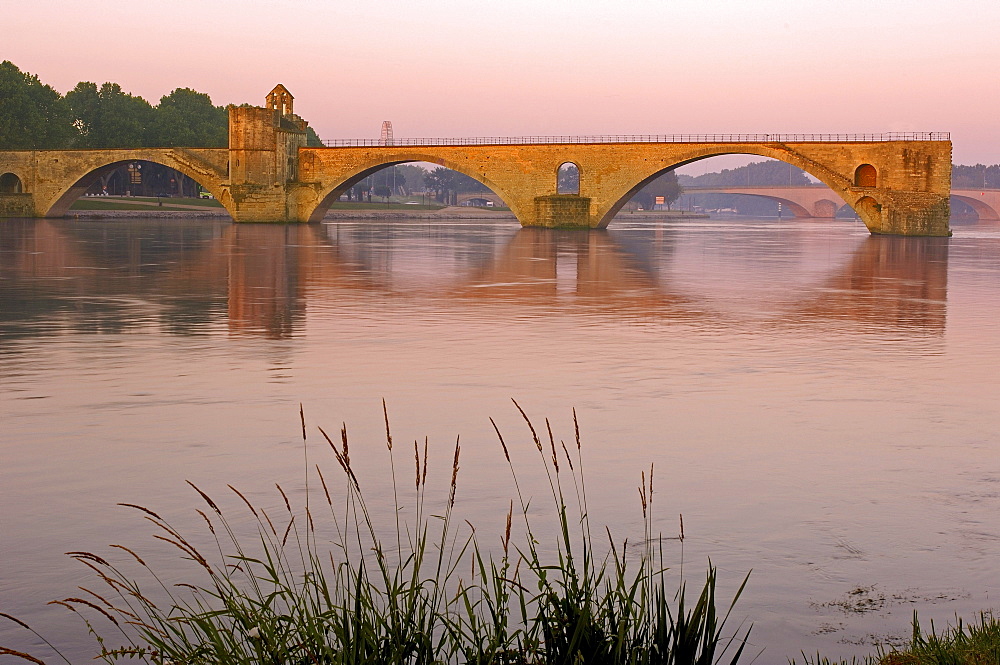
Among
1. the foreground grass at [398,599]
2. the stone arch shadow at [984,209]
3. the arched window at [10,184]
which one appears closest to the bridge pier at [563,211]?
the arched window at [10,184]

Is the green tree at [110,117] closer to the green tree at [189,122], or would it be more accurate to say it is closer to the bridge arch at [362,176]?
the green tree at [189,122]

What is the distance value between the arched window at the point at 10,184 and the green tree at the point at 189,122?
14.0 m

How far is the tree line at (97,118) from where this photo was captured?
92.9 metres

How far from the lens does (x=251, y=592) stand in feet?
16.4

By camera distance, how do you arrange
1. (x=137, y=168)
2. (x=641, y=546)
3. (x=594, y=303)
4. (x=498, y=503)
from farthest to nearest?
(x=137, y=168) → (x=594, y=303) → (x=498, y=503) → (x=641, y=546)

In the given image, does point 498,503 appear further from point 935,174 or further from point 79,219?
point 79,219

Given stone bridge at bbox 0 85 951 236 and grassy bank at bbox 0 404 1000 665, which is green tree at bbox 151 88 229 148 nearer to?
stone bridge at bbox 0 85 951 236

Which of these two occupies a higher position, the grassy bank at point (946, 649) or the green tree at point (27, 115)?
the green tree at point (27, 115)

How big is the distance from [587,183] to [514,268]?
4556cm

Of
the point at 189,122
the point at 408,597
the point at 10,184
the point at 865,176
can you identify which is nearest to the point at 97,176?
the point at 10,184

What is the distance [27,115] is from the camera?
93.4 metres

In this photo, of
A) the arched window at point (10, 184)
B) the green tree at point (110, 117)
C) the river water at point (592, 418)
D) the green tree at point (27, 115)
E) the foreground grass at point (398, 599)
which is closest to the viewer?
the foreground grass at point (398, 599)

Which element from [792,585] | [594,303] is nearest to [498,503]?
[792,585]

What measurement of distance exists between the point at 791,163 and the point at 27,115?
58593mm
